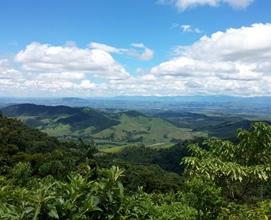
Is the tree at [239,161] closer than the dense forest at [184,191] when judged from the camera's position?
No

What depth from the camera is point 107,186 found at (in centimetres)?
752

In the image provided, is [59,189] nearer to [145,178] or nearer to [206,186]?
[206,186]

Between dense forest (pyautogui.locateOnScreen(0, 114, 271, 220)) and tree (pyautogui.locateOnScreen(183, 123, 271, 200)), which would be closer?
dense forest (pyautogui.locateOnScreen(0, 114, 271, 220))

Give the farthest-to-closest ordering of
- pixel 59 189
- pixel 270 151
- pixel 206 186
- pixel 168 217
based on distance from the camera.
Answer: pixel 270 151 < pixel 206 186 < pixel 168 217 < pixel 59 189

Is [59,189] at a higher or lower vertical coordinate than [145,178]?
higher

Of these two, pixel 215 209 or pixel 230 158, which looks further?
pixel 230 158

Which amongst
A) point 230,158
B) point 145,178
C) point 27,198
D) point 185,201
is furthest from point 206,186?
point 145,178

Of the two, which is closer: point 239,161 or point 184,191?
point 184,191

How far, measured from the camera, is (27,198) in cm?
714

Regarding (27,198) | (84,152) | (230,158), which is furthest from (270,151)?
(84,152)

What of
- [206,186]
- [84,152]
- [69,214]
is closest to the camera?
[69,214]

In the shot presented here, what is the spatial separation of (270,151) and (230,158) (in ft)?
5.14

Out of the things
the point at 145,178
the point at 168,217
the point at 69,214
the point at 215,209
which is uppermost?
the point at 69,214

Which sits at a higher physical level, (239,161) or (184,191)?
(239,161)
